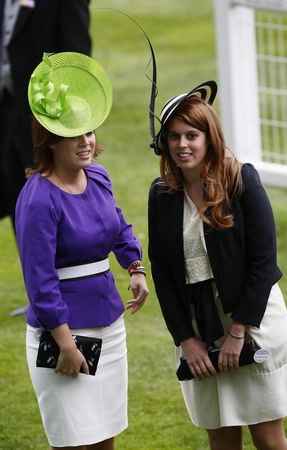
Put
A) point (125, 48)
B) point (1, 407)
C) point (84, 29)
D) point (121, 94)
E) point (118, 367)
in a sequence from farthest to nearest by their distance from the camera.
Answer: point (125, 48) < point (121, 94) < point (84, 29) < point (1, 407) < point (118, 367)

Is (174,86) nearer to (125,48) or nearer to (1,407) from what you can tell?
(125,48)

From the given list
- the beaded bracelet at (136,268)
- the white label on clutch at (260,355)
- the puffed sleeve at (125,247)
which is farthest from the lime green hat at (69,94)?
the white label on clutch at (260,355)

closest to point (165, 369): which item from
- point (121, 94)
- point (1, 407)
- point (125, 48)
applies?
point (1, 407)

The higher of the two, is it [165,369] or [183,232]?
[183,232]

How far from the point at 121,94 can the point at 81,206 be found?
24.9 ft

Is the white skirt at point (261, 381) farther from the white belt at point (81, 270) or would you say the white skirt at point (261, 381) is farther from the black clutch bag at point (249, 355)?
the white belt at point (81, 270)

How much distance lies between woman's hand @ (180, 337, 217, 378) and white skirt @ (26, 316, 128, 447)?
9.3 inches

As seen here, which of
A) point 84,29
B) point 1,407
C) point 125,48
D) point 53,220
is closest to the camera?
point 53,220

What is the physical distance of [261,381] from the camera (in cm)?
343

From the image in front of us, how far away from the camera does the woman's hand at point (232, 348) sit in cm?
336

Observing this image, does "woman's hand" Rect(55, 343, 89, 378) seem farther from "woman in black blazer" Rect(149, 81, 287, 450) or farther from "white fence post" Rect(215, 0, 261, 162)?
"white fence post" Rect(215, 0, 261, 162)

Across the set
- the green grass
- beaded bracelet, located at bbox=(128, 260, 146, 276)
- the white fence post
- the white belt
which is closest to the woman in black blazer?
beaded bracelet, located at bbox=(128, 260, 146, 276)

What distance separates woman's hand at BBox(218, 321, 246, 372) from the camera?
132 inches

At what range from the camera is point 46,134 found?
3312mm
